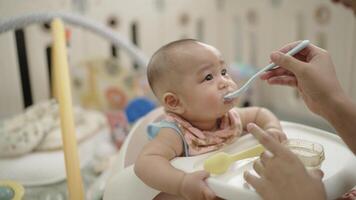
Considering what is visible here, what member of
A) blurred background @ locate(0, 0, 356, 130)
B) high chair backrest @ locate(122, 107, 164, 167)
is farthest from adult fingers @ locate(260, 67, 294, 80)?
blurred background @ locate(0, 0, 356, 130)

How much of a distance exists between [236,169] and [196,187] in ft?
0.23

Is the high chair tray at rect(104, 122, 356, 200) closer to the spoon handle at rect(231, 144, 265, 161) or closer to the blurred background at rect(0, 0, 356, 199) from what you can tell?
the spoon handle at rect(231, 144, 265, 161)

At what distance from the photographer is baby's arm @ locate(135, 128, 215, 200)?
0.58 m

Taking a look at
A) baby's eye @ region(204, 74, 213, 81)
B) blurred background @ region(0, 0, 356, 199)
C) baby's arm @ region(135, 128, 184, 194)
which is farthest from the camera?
blurred background @ region(0, 0, 356, 199)

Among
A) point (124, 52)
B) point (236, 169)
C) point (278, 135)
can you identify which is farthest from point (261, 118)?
point (124, 52)

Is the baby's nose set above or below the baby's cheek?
above

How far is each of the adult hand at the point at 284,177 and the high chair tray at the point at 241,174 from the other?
0.10 feet

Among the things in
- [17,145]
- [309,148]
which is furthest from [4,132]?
[309,148]

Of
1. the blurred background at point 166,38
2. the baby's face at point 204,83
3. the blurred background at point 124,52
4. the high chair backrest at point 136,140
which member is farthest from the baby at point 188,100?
the blurred background at point 166,38

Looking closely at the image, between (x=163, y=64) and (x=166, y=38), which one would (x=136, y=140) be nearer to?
(x=163, y=64)

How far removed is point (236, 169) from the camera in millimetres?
605

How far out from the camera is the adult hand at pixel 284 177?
507 mm

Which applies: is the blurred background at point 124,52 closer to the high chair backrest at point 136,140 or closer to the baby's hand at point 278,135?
the high chair backrest at point 136,140

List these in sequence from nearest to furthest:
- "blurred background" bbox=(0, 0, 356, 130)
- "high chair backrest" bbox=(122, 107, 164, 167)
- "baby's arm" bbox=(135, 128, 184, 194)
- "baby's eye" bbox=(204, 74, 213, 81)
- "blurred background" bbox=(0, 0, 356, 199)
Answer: "baby's arm" bbox=(135, 128, 184, 194)
"baby's eye" bbox=(204, 74, 213, 81)
"high chair backrest" bbox=(122, 107, 164, 167)
"blurred background" bbox=(0, 0, 356, 199)
"blurred background" bbox=(0, 0, 356, 130)
